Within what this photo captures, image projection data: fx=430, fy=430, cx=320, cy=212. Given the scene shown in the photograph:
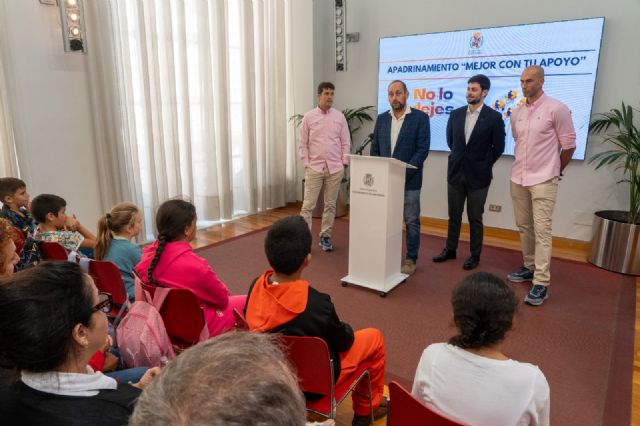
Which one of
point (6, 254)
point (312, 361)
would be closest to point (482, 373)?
point (312, 361)

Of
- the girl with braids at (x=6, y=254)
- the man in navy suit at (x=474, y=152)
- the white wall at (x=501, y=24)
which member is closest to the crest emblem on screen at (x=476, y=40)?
the white wall at (x=501, y=24)

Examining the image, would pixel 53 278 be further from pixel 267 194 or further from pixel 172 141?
pixel 267 194

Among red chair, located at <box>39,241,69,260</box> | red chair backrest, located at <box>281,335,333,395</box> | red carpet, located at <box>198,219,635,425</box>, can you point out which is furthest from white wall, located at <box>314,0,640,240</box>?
red chair, located at <box>39,241,69,260</box>

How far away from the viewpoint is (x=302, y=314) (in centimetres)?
152

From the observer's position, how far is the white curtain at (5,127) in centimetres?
347

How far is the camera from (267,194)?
598cm

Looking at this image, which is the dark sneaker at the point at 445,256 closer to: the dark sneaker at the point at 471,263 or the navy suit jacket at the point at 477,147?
the dark sneaker at the point at 471,263

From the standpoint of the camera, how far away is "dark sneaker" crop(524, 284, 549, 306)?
3150 mm

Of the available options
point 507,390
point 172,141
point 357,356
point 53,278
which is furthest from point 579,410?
point 172,141

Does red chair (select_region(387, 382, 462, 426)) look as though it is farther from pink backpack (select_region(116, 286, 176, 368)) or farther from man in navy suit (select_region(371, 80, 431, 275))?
man in navy suit (select_region(371, 80, 431, 275))

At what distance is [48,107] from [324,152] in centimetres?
251

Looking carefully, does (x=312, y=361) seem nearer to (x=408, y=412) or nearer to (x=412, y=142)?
(x=408, y=412)

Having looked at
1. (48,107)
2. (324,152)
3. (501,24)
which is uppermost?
(501,24)

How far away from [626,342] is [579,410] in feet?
2.95
